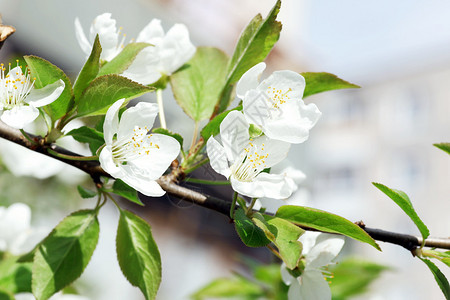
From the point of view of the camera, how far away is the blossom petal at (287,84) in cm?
47

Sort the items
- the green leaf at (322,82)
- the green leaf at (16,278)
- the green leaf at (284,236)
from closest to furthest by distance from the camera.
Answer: the green leaf at (284,236) → the green leaf at (322,82) → the green leaf at (16,278)

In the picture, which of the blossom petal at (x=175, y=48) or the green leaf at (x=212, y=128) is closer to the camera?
the green leaf at (x=212, y=128)

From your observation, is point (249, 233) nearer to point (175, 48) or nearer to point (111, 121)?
point (111, 121)

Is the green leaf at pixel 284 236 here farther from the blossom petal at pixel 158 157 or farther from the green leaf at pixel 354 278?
the green leaf at pixel 354 278

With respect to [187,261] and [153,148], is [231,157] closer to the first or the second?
[153,148]

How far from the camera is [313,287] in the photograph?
522 millimetres

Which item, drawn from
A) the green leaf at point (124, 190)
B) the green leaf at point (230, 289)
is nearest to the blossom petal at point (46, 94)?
the green leaf at point (124, 190)

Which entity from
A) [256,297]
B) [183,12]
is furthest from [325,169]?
[256,297]

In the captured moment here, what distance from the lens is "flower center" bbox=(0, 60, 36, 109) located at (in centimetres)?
44

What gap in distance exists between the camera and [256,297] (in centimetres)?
98

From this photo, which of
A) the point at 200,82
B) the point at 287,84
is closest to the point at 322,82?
the point at 287,84

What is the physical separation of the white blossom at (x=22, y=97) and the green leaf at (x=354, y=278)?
0.68 m

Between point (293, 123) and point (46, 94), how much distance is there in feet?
0.72

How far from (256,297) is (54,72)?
68 cm
